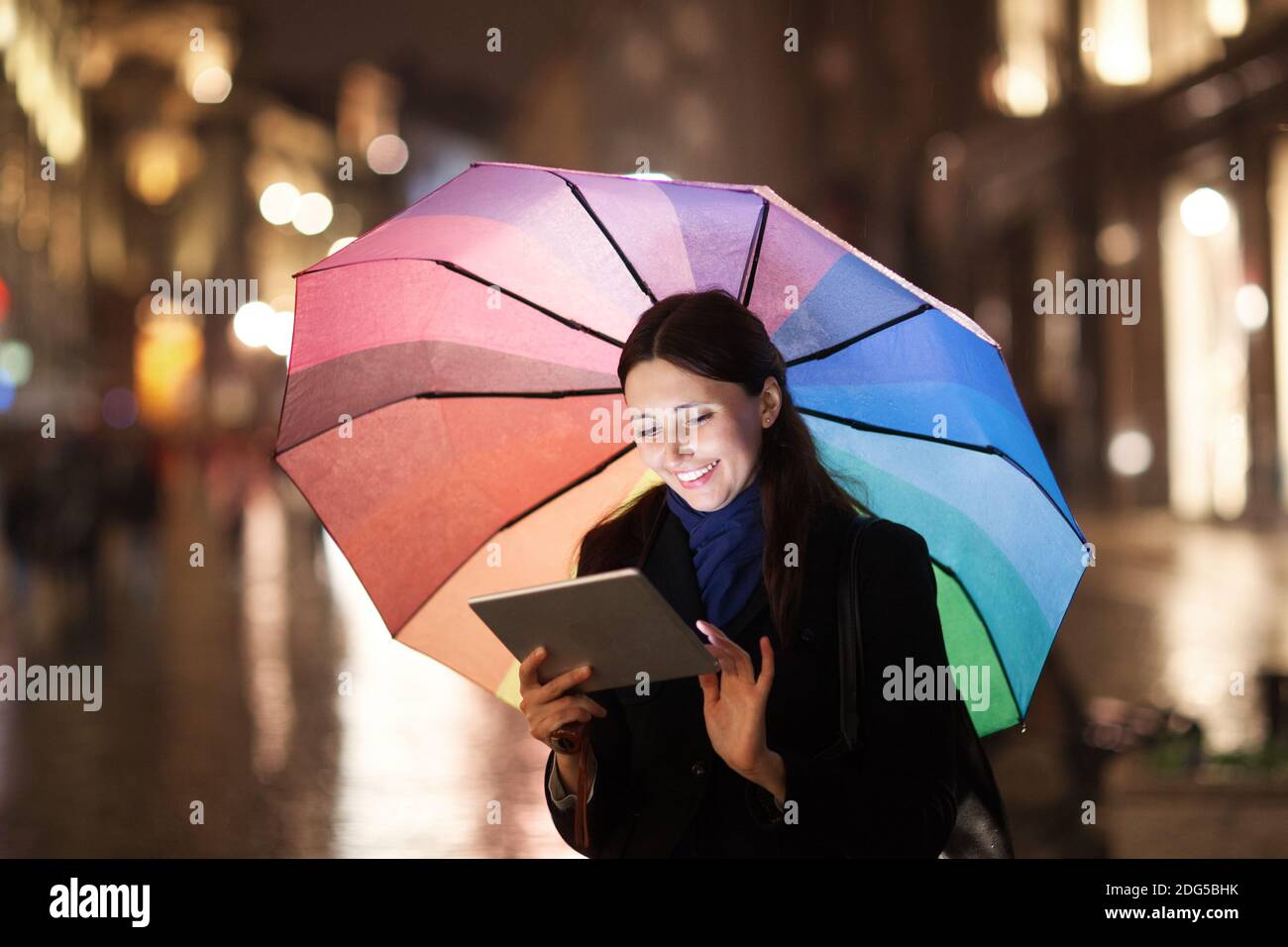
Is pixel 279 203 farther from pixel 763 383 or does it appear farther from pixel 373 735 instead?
pixel 763 383

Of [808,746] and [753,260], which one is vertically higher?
[753,260]

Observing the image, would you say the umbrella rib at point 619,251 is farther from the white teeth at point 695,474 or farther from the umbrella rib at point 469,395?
the white teeth at point 695,474

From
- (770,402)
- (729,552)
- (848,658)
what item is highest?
(770,402)

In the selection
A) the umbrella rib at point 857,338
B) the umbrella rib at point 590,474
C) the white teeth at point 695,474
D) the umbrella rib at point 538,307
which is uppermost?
the umbrella rib at point 538,307

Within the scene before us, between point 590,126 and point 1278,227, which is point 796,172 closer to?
point 1278,227

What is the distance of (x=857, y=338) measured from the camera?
9.57 feet

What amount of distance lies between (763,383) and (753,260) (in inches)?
12.0

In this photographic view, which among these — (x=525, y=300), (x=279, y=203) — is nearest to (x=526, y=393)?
(x=525, y=300)

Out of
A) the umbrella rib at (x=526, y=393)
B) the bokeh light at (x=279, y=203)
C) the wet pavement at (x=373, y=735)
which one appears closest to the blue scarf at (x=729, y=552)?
the umbrella rib at (x=526, y=393)

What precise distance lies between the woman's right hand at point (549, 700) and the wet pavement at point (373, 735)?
3347mm

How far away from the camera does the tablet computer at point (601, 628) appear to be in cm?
224

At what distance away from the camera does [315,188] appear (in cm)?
8712

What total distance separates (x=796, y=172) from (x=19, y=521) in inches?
828
